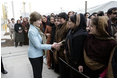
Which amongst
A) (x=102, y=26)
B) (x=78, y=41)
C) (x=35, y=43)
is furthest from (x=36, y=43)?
(x=102, y=26)

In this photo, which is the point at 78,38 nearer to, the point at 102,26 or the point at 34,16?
the point at 102,26

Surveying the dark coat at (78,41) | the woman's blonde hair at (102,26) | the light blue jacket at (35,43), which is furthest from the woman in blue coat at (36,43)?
the woman's blonde hair at (102,26)

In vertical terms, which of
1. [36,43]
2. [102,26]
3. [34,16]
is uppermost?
[34,16]

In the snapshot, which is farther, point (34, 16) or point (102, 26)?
point (34, 16)

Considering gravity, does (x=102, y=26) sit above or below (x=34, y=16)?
below

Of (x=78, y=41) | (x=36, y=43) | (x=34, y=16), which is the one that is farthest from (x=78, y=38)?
(x=34, y=16)

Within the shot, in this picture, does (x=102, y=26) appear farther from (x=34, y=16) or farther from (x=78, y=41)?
(x=34, y=16)

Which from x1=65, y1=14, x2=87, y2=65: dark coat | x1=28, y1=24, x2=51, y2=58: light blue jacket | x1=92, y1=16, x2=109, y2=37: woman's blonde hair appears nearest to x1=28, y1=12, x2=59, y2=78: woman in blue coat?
x1=28, y1=24, x2=51, y2=58: light blue jacket

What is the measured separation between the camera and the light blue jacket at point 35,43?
206cm

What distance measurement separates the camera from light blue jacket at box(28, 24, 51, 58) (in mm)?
2064

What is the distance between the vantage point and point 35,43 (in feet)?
6.79

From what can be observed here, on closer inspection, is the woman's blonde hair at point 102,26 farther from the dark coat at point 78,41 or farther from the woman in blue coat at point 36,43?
the woman in blue coat at point 36,43

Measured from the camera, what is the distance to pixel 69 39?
217cm

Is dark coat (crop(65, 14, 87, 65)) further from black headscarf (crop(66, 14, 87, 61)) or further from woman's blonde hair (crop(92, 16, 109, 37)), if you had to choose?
woman's blonde hair (crop(92, 16, 109, 37))
